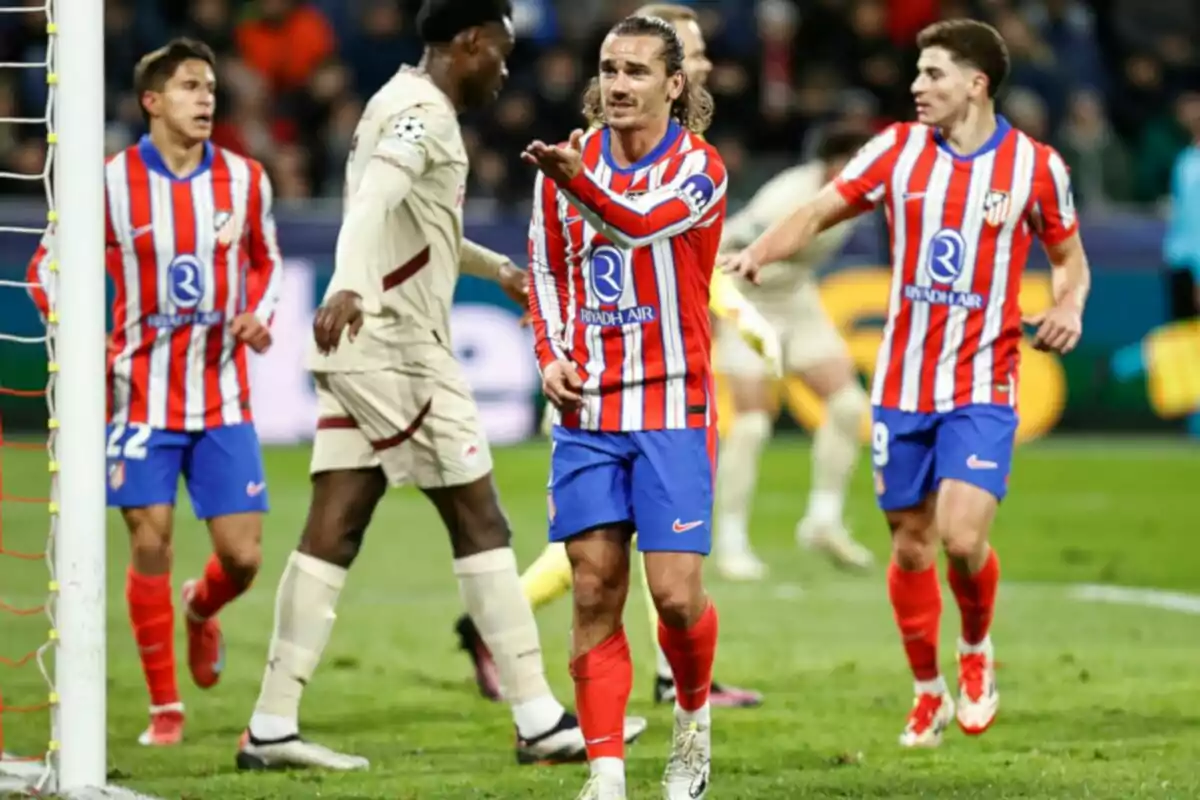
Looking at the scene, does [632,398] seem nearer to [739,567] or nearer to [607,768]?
[607,768]

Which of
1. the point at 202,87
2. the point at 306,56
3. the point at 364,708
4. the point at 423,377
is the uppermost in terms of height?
the point at 306,56

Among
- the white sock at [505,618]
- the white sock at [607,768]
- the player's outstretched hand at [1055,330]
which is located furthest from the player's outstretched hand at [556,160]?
the player's outstretched hand at [1055,330]

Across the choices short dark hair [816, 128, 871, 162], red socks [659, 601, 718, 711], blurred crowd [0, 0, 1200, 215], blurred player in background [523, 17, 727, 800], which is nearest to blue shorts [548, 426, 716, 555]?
blurred player in background [523, 17, 727, 800]

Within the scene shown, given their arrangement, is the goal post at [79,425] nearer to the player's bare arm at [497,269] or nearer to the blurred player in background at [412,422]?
the blurred player in background at [412,422]

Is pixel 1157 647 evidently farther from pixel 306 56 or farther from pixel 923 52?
pixel 306 56

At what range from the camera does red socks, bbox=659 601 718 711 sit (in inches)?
214

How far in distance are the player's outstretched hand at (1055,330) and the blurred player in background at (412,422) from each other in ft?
5.53

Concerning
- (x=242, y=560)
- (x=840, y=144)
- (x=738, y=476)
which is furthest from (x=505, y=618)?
(x=840, y=144)

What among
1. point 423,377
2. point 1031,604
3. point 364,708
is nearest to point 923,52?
point 423,377

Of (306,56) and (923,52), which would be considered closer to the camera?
(923,52)

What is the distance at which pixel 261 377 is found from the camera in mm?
15016

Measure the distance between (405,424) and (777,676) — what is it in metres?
2.29

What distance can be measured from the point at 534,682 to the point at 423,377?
97cm

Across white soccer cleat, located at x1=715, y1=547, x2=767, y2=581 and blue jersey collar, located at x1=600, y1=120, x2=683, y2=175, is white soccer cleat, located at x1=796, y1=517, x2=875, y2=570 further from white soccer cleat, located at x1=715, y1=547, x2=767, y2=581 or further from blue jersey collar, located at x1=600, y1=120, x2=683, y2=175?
blue jersey collar, located at x1=600, y1=120, x2=683, y2=175
